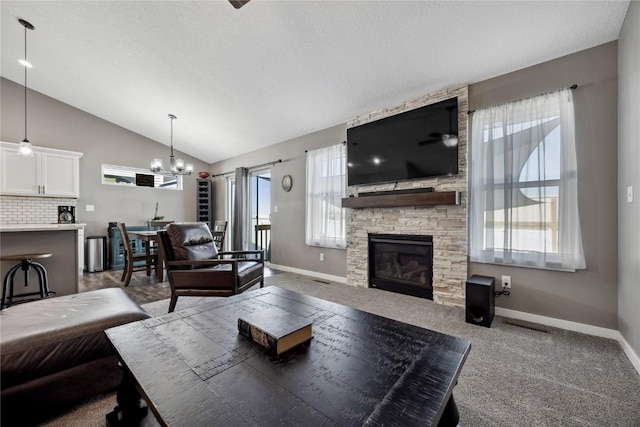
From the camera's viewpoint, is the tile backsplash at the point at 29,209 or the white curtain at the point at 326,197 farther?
the tile backsplash at the point at 29,209

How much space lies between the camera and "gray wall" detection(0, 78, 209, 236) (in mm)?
4719

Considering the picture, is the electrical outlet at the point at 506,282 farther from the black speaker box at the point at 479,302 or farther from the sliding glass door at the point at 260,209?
the sliding glass door at the point at 260,209

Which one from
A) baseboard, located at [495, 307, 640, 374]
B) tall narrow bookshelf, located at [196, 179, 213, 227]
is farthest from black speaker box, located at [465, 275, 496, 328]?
tall narrow bookshelf, located at [196, 179, 213, 227]

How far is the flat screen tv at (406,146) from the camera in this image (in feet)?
10.1

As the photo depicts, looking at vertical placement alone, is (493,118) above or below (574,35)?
below

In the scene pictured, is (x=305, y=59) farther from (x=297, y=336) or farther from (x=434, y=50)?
(x=297, y=336)

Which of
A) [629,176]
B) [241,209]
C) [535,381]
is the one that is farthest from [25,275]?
[629,176]

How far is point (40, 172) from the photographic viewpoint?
15.2 feet

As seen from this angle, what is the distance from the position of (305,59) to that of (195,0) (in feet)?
3.83

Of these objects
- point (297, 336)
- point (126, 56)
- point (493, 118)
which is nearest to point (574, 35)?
point (493, 118)

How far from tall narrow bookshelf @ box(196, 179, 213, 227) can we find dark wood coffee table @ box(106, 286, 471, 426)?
19.4ft

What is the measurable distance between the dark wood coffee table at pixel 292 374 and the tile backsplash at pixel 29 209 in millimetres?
5555

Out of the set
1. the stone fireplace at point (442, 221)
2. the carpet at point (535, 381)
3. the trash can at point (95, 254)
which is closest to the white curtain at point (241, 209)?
the trash can at point (95, 254)

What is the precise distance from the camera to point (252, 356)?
3.43ft
